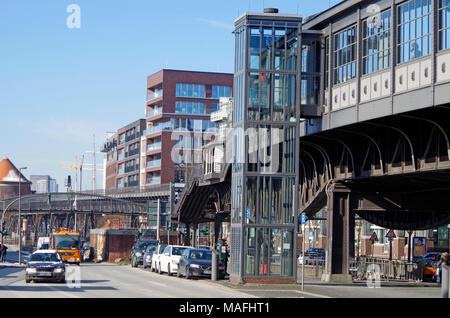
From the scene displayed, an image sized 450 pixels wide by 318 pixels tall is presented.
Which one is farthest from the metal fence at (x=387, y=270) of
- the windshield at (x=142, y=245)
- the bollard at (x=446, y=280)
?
the bollard at (x=446, y=280)

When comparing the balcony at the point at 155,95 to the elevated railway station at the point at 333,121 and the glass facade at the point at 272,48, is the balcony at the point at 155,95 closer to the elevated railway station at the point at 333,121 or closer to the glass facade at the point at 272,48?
the elevated railway station at the point at 333,121

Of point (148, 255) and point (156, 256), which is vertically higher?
point (156, 256)

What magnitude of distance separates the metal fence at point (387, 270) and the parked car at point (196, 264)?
7.77 m

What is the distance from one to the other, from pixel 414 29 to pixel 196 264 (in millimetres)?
17618

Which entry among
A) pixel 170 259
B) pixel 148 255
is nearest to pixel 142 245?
pixel 148 255

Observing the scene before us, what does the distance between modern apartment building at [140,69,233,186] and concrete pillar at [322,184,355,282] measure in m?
79.3

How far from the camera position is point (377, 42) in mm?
34094

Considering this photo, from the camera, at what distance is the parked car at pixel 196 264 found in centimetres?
4219

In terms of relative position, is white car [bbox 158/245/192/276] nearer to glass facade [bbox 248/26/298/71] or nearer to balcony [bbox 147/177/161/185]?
glass facade [bbox 248/26/298/71]

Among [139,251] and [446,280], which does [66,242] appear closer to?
[139,251]

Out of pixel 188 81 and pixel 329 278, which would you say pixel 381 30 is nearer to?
pixel 329 278

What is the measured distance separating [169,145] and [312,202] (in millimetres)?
77772
